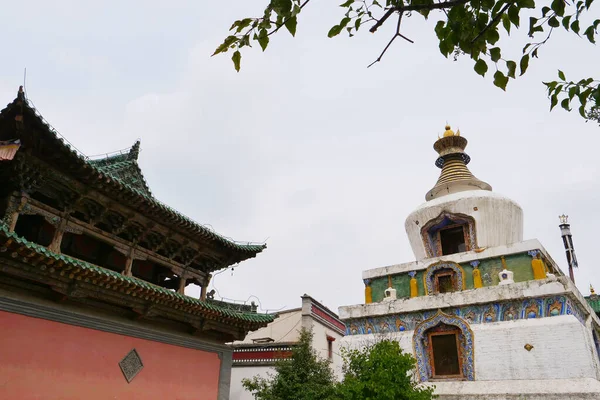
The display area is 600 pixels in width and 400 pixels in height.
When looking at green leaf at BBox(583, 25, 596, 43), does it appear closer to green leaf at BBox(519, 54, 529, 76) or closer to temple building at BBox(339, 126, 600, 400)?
green leaf at BBox(519, 54, 529, 76)

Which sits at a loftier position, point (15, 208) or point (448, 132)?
point (448, 132)

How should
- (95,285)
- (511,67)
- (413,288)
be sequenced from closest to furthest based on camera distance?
(511,67) → (95,285) → (413,288)

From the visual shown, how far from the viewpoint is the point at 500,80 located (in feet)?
10.6

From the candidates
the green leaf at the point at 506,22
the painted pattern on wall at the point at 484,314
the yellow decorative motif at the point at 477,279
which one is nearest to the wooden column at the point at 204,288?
the painted pattern on wall at the point at 484,314

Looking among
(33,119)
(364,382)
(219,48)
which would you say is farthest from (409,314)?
(219,48)

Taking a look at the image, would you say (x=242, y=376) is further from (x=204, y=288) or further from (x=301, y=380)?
(x=204, y=288)

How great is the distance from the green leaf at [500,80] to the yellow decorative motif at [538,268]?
1141 cm

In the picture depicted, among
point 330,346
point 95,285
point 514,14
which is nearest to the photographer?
point 514,14

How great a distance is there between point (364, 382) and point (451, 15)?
29.5 ft

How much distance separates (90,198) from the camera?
1048 centimetres

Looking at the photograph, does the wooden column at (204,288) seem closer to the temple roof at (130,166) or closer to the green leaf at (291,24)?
the temple roof at (130,166)

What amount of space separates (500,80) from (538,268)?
11.5 m

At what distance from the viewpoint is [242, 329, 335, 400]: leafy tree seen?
13.1 meters

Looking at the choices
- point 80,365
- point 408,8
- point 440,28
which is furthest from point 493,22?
point 80,365
